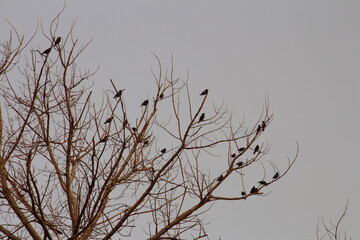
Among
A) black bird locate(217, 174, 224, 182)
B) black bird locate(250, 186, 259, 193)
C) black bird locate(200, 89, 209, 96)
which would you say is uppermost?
black bird locate(200, 89, 209, 96)

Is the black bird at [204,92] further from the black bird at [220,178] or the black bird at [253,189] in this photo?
the black bird at [253,189]

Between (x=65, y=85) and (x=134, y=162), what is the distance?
1079mm

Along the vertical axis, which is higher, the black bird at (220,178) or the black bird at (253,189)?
the black bird at (220,178)

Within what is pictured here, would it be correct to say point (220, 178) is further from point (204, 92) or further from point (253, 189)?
point (204, 92)

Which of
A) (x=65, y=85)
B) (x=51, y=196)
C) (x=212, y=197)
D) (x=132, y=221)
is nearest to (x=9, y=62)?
(x=65, y=85)

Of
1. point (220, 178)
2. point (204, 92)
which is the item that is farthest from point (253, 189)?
point (204, 92)

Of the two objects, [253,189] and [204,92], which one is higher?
[204,92]

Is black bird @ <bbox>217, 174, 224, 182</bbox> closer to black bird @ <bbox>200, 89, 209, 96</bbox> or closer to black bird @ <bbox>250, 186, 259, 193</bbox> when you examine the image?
black bird @ <bbox>250, 186, 259, 193</bbox>

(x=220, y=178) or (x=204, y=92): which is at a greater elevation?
(x=204, y=92)

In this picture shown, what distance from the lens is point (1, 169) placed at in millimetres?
4465

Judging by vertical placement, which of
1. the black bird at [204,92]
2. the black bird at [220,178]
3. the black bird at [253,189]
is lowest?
the black bird at [253,189]

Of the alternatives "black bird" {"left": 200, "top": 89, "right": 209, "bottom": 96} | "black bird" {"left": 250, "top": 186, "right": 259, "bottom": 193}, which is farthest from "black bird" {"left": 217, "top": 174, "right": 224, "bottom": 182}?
"black bird" {"left": 200, "top": 89, "right": 209, "bottom": 96}

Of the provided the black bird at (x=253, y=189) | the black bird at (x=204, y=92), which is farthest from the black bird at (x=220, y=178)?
the black bird at (x=204, y=92)

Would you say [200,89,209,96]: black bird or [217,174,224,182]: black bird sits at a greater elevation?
[200,89,209,96]: black bird
